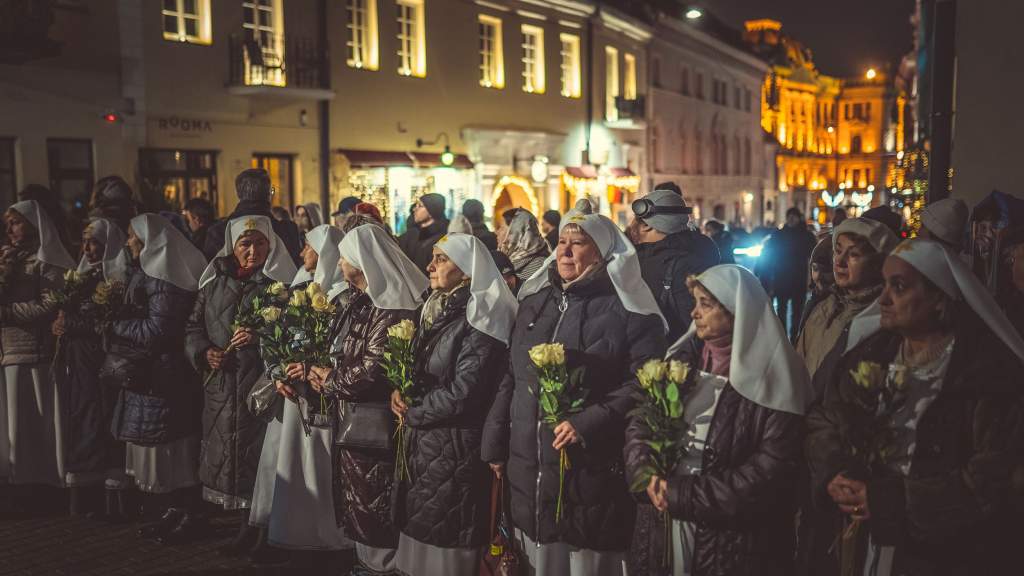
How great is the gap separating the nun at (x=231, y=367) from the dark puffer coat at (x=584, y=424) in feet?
8.03

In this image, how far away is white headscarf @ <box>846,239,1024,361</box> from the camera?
3650 mm

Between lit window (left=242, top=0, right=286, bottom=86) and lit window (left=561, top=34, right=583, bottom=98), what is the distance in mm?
12203

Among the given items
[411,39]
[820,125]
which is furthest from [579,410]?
[820,125]

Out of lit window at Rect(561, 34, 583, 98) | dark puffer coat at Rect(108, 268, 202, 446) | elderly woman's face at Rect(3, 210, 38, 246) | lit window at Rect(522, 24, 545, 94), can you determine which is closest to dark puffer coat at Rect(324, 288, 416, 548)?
dark puffer coat at Rect(108, 268, 202, 446)

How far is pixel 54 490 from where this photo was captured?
8.52m

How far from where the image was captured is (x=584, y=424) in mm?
4773

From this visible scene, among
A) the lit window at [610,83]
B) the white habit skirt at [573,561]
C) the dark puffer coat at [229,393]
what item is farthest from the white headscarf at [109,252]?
the lit window at [610,83]

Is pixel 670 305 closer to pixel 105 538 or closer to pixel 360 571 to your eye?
pixel 360 571

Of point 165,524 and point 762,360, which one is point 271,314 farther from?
point 762,360

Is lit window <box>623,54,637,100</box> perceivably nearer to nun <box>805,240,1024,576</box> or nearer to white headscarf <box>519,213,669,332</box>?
white headscarf <box>519,213,669,332</box>

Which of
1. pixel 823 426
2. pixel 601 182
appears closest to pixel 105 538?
Answer: pixel 823 426

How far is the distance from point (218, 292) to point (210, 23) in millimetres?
13500

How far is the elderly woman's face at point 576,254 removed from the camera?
17.0ft

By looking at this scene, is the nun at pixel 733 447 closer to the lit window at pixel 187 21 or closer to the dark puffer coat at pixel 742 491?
the dark puffer coat at pixel 742 491
